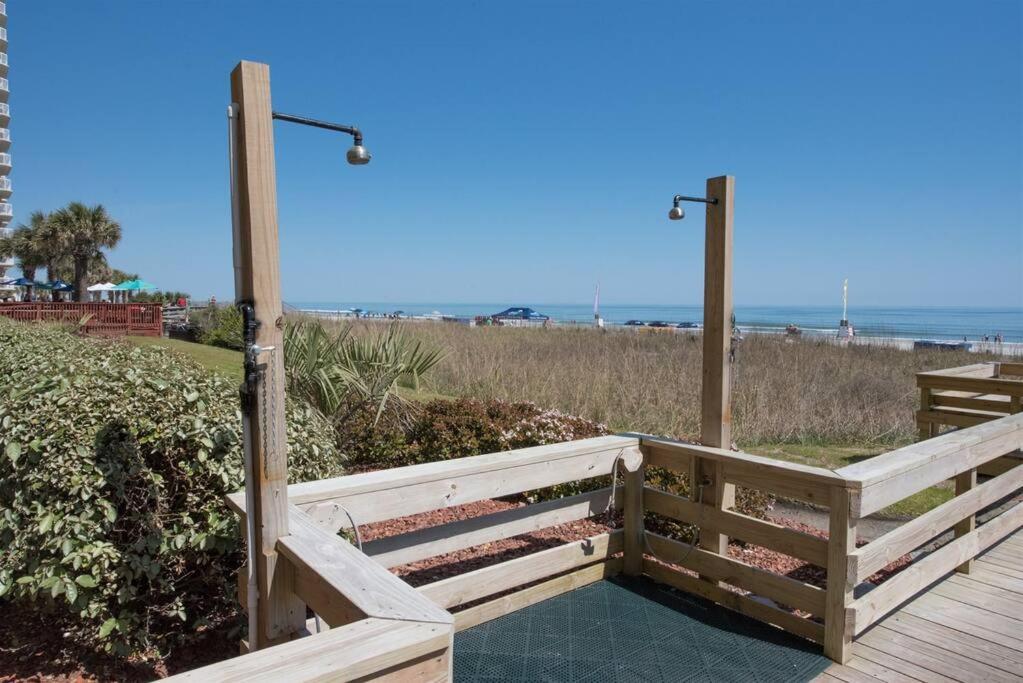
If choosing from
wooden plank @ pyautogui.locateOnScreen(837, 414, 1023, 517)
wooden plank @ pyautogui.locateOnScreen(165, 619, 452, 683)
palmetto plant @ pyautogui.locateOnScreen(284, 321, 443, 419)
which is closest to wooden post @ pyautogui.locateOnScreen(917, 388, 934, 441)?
wooden plank @ pyautogui.locateOnScreen(837, 414, 1023, 517)

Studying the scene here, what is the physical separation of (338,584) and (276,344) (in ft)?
2.38

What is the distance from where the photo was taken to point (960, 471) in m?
3.25

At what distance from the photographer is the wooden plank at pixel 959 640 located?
2699mm

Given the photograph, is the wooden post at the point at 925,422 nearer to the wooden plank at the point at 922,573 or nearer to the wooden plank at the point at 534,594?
the wooden plank at the point at 922,573

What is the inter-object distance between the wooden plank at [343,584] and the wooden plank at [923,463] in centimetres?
191

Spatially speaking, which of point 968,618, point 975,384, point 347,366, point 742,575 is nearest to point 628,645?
point 742,575

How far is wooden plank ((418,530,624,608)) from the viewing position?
272 centimetres

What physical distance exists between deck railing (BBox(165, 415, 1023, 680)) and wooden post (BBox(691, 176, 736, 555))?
0.05 meters

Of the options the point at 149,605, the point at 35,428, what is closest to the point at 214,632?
the point at 149,605

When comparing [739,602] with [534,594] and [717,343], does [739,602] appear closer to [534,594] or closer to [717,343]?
[534,594]

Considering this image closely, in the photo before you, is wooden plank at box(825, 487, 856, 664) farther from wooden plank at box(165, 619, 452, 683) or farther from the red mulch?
wooden plank at box(165, 619, 452, 683)

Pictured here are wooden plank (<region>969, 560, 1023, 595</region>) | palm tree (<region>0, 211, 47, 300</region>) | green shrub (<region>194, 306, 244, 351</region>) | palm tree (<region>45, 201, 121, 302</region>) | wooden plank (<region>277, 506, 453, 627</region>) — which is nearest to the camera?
wooden plank (<region>277, 506, 453, 627</region>)

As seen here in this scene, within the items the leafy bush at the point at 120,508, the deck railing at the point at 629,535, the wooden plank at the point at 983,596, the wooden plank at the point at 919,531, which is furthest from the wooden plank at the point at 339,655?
the wooden plank at the point at 983,596

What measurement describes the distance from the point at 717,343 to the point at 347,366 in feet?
11.2
